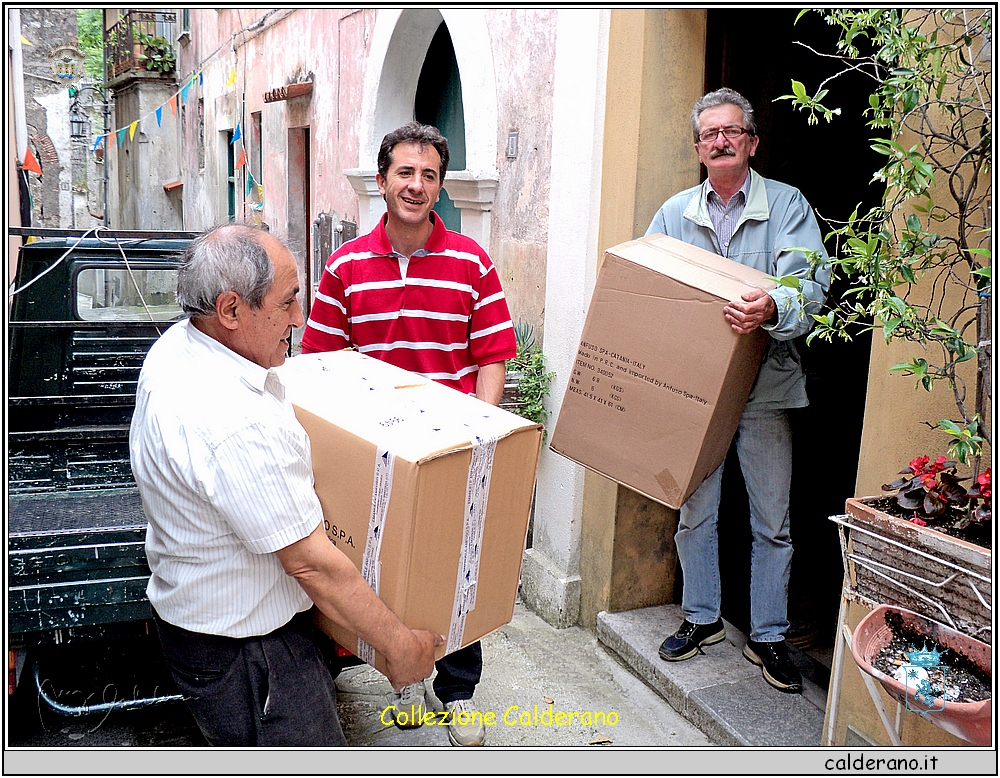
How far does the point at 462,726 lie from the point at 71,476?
5.15ft

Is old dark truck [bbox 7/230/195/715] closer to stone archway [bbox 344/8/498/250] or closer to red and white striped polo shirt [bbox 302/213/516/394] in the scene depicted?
red and white striped polo shirt [bbox 302/213/516/394]

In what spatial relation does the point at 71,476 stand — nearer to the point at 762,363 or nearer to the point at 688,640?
→ the point at 688,640

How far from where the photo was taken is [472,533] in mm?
2061

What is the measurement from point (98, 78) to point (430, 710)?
22.6m

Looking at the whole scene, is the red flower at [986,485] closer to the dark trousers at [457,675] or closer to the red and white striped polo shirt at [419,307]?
the red and white striped polo shirt at [419,307]

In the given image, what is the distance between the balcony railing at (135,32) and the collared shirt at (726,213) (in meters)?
16.6

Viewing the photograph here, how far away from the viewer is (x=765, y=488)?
303 centimetres

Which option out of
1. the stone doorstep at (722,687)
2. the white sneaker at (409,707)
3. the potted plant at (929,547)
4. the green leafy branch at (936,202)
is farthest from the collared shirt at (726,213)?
the white sneaker at (409,707)

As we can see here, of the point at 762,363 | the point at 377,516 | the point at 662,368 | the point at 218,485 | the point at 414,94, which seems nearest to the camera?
the point at 218,485

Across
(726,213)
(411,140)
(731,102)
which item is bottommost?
(726,213)

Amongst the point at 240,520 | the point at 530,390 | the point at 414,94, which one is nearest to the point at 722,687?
the point at 530,390

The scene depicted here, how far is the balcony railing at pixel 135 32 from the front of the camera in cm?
1764
